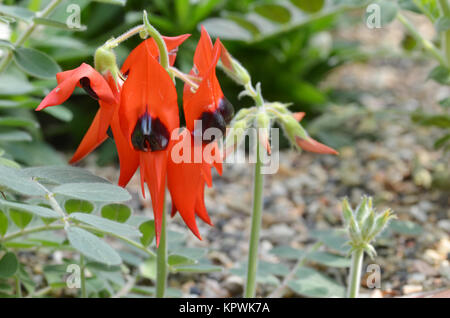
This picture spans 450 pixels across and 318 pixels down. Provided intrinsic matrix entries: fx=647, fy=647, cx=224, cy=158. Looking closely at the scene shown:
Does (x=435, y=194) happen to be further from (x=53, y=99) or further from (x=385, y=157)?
(x=53, y=99)

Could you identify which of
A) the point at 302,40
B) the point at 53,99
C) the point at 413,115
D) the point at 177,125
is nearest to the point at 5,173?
the point at 53,99

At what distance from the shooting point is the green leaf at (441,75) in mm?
1370

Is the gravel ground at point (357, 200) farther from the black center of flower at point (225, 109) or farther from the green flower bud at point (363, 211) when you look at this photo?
the black center of flower at point (225, 109)

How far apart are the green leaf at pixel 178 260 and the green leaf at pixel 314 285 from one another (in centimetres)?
25

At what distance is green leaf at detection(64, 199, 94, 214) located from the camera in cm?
100

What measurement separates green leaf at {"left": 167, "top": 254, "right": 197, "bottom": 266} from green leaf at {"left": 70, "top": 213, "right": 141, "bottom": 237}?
19 cm

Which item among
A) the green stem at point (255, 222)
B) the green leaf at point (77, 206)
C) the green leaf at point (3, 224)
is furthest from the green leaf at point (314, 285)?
the green leaf at point (3, 224)

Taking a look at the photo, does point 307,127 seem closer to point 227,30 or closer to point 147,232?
point 227,30

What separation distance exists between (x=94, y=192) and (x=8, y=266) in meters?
0.24

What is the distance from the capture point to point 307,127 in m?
2.00

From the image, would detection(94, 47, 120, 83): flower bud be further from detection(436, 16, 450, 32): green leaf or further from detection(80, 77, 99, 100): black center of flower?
detection(436, 16, 450, 32): green leaf

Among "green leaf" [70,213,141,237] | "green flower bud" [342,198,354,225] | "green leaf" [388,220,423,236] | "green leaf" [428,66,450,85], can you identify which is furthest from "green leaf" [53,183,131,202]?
"green leaf" [428,66,450,85]

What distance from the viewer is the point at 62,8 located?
138cm

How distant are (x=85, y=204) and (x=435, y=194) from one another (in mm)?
1014
